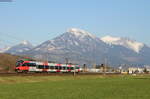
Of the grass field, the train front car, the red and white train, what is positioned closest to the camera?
the grass field

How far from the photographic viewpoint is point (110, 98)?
33250 millimetres

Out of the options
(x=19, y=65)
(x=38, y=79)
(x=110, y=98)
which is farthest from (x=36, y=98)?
(x=19, y=65)

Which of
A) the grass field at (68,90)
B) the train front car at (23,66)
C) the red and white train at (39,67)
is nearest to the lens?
A: the grass field at (68,90)

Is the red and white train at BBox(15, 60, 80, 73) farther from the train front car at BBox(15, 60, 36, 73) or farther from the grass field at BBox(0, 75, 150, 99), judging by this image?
the grass field at BBox(0, 75, 150, 99)

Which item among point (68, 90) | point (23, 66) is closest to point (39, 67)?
point (23, 66)

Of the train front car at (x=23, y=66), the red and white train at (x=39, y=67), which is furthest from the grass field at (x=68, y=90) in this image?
the red and white train at (x=39, y=67)

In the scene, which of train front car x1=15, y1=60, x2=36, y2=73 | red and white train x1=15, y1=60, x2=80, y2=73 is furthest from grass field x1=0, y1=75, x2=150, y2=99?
red and white train x1=15, y1=60, x2=80, y2=73

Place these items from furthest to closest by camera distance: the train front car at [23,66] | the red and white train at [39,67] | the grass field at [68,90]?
the red and white train at [39,67]
the train front car at [23,66]
the grass field at [68,90]

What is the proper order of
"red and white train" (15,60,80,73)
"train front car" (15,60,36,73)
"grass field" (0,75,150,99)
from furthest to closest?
"red and white train" (15,60,80,73)
"train front car" (15,60,36,73)
"grass field" (0,75,150,99)

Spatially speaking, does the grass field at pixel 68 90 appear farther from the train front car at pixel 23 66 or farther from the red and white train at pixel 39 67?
the red and white train at pixel 39 67

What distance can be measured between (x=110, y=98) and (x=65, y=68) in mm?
97404

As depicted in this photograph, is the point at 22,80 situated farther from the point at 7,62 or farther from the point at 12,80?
the point at 7,62

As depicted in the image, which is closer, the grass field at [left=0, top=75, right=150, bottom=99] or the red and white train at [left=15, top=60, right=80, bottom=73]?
the grass field at [left=0, top=75, right=150, bottom=99]

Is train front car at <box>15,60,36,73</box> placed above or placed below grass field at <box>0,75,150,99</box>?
above
